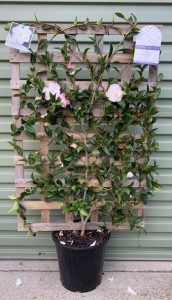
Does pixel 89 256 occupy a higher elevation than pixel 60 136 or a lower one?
lower

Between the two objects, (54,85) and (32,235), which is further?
(32,235)

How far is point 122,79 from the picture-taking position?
2.45 meters

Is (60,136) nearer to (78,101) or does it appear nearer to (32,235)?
(78,101)

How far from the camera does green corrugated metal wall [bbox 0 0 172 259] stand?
2.54 metres

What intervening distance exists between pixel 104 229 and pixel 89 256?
25 cm

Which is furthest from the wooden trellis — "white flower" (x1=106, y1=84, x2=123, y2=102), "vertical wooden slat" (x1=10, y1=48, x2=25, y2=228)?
"white flower" (x1=106, y1=84, x2=123, y2=102)

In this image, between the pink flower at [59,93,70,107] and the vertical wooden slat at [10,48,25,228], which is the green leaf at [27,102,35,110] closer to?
the vertical wooden slat at [10,48,25,228]

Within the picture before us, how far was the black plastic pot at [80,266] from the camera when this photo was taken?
2549 millimetres

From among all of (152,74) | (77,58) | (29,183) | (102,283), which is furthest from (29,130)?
(102,283)

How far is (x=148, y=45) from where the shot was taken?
233 centimetres

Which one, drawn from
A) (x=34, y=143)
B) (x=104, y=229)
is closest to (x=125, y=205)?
(x=104, y=229)

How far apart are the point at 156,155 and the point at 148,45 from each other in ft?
2.74

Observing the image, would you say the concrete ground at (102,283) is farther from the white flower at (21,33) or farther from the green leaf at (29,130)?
the white flower at (21,33)

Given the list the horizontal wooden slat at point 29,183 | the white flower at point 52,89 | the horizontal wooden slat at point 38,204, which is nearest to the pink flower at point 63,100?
the white flower at point 52,89
